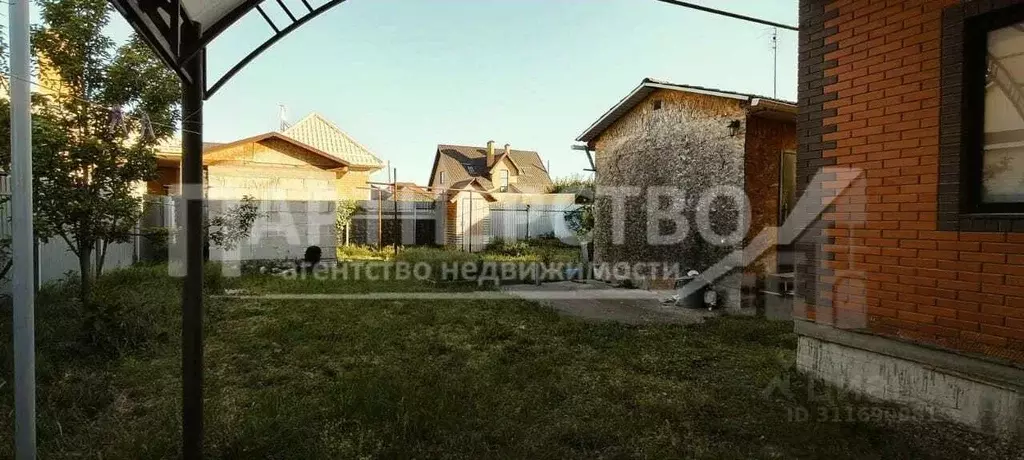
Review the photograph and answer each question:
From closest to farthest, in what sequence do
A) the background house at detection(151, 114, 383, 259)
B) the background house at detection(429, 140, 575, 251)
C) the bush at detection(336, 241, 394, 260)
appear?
the background house at detection(151, 114, 383, 259)
the bush at detection(336, 241, 394, 260)
the background house at detection(429, 140, 575, 251)

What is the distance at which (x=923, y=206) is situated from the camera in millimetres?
3379

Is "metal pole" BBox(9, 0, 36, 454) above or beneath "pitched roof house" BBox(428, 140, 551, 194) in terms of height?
beneath

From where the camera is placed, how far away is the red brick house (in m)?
3.07

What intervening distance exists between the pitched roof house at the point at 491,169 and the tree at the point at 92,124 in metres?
26.7

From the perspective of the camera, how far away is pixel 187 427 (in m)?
2.77

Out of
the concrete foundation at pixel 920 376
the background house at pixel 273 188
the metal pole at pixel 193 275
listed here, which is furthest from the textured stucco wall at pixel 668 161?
the metal pole at pixel 193 275

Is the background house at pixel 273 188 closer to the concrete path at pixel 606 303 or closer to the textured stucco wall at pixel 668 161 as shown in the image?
the concrete path at pixel 606 303

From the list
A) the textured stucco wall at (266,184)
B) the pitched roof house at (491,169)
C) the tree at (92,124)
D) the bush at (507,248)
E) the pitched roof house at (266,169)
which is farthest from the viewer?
the pitched roof house at (491,169)

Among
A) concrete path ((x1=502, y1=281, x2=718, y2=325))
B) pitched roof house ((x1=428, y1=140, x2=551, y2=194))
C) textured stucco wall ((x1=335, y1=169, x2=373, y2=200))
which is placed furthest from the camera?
pitched roof house ((x1=428, y1=140, x2=551, y2=194))

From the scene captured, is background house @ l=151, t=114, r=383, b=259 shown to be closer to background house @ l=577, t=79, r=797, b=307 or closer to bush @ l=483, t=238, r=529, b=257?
bush @ l=483, t=238, r=529, b=257

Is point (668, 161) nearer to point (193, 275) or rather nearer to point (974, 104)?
point (974, 104)

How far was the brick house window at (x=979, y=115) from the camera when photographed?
309 cm

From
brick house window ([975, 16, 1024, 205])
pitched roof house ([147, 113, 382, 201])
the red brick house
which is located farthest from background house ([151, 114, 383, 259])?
brick house window ([975, 16, 1024, 205])

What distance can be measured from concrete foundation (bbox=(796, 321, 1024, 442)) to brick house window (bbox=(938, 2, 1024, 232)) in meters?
0.86
